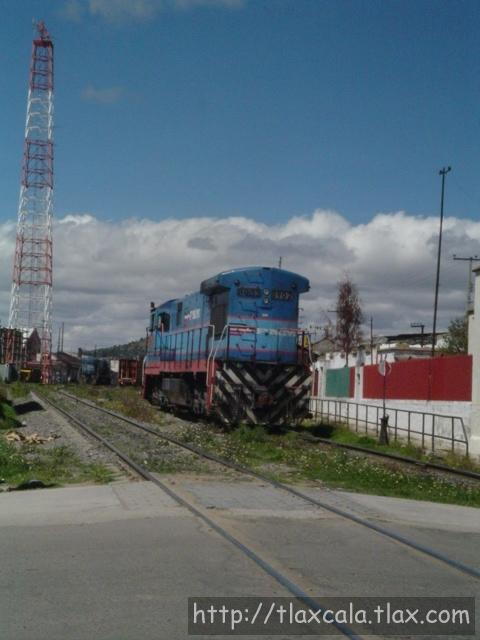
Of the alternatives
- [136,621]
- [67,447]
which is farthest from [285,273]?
[136,621]

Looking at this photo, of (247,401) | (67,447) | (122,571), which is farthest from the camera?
(247,401)

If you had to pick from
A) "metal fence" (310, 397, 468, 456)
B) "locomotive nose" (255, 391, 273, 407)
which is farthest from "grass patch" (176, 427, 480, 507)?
"metal fence" (310, 397, 468, 456)

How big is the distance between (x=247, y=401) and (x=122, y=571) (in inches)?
626

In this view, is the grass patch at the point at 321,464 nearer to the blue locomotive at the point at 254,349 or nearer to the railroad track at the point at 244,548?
the blue locomotive at the point at 254,349

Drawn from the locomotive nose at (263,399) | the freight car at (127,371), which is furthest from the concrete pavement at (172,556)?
the freight car at (127,371)

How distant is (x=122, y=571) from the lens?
6.64 meters

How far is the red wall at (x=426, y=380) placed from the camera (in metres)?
22.3

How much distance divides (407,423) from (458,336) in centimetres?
2483

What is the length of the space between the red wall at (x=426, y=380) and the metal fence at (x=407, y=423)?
75 centimetres

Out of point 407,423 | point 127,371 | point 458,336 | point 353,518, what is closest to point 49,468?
point 353,518

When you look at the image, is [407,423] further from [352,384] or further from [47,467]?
[47,467]

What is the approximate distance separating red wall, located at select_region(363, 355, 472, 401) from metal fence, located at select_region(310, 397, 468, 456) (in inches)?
29.6

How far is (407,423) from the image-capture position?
82.6 feet

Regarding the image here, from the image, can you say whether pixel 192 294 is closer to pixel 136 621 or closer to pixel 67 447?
pixel 67 447
